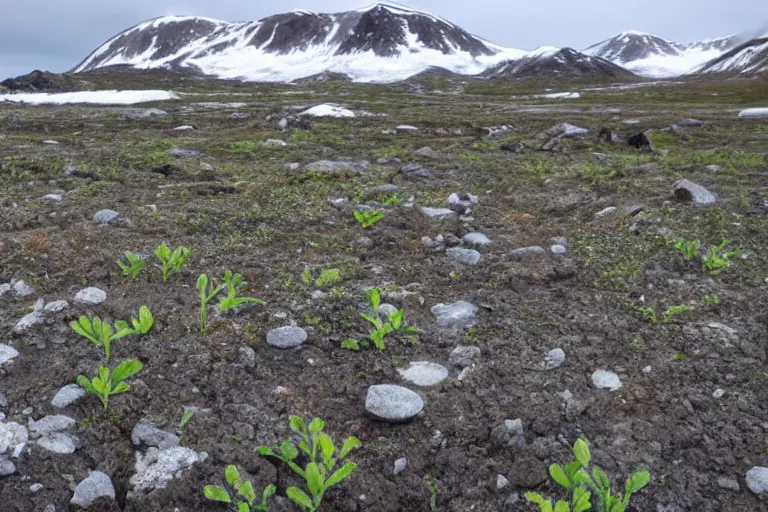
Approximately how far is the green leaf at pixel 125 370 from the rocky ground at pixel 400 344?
139 millimetres

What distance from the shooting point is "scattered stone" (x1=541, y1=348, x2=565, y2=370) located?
3707mm

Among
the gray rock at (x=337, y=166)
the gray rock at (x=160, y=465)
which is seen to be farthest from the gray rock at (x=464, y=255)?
the gray rock at (x=337, y=166)

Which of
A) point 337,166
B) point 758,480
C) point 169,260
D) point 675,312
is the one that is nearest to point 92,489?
point 169,260

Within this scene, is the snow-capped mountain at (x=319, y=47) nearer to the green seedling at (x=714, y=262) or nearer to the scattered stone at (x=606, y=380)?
the green seedling at (x=714, y=262)

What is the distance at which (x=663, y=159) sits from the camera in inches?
448

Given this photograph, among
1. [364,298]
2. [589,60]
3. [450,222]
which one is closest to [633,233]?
[450,222]

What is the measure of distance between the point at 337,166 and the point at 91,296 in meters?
6.67

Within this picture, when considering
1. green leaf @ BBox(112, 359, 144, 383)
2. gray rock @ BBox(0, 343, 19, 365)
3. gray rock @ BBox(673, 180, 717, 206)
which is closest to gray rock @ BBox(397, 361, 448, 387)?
green leaf @ BBox(112, 359, 144, 383)

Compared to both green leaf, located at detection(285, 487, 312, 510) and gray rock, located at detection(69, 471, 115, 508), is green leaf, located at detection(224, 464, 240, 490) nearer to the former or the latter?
green leaf, located at detection(285, 487, 312, 510)

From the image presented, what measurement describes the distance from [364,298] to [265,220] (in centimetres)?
266

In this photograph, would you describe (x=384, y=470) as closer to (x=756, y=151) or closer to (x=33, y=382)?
(x=33, y=382)

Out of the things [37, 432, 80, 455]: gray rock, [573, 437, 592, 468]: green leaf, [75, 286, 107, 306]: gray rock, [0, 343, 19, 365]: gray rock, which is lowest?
[573, 437, 592, 468]: green leaf

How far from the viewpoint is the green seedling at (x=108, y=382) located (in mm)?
3053

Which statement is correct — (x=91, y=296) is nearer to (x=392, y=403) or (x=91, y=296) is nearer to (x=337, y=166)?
(x=392, y=403)
